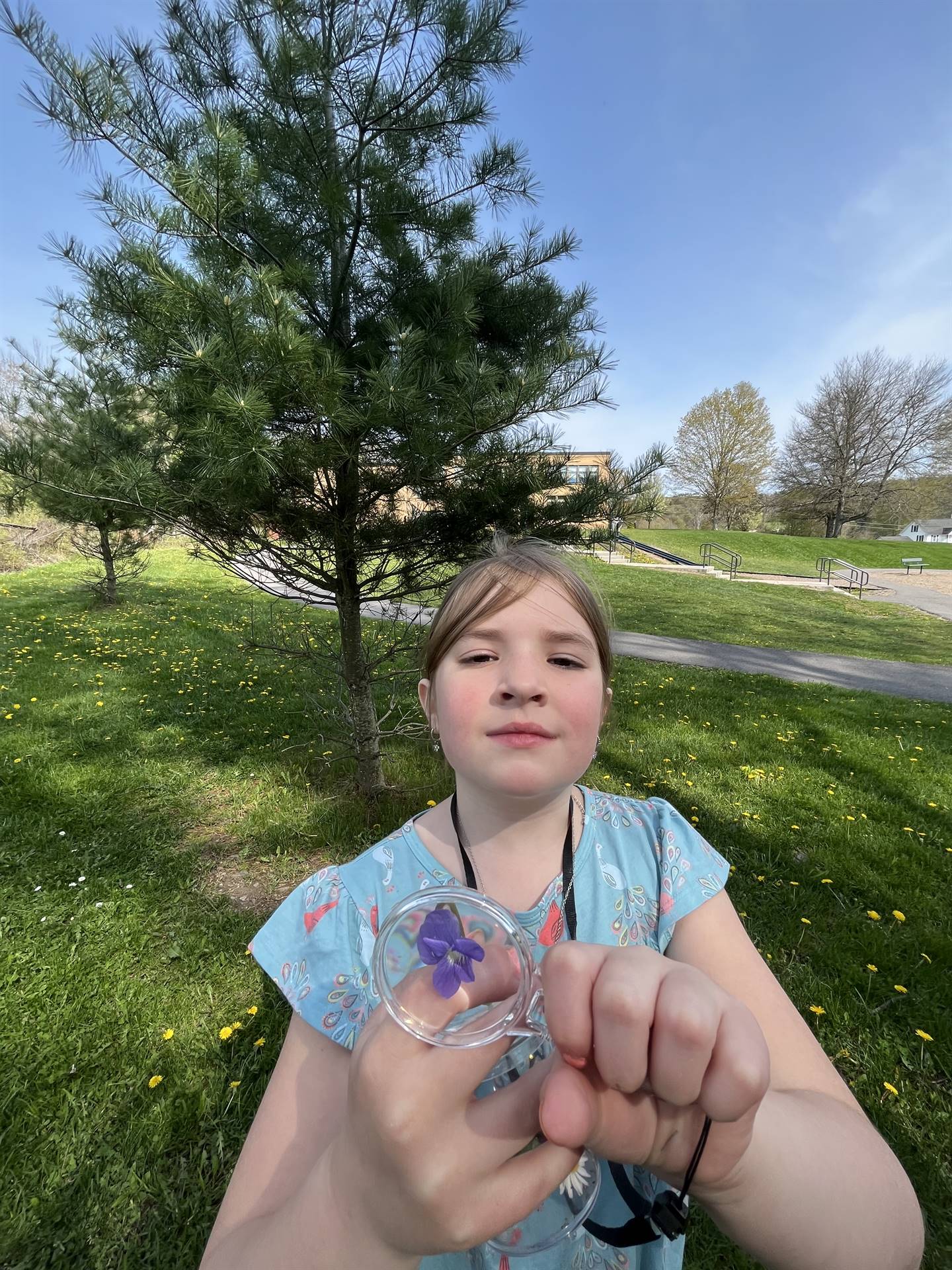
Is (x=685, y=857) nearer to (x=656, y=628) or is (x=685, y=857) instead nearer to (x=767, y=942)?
(x=767, y=942)

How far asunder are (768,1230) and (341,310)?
351 cm

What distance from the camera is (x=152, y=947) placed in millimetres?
3023

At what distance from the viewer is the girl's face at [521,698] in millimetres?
1109

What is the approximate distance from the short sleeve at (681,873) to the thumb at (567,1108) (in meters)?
0.63

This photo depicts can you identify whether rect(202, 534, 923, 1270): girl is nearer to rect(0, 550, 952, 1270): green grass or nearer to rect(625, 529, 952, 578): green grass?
rect(0, 550, 952, 1270): green grass

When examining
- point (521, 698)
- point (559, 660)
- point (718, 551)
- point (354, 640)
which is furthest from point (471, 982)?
point (718, 551)

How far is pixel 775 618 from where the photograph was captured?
16.4 meters

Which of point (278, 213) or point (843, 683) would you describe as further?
point (843, 683)

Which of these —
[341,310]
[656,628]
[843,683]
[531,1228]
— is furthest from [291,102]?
[656,628]

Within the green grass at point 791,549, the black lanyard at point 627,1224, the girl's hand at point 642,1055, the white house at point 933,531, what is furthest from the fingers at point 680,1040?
the white house at point 933,531

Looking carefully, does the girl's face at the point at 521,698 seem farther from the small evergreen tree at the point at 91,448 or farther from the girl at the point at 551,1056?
the small evergreen tree at the point at 91,448

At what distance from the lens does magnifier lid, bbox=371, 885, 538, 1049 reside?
71 cm

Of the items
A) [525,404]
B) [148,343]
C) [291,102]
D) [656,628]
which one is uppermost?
[291,102]

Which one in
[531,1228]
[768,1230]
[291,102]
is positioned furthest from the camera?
[291,102]
